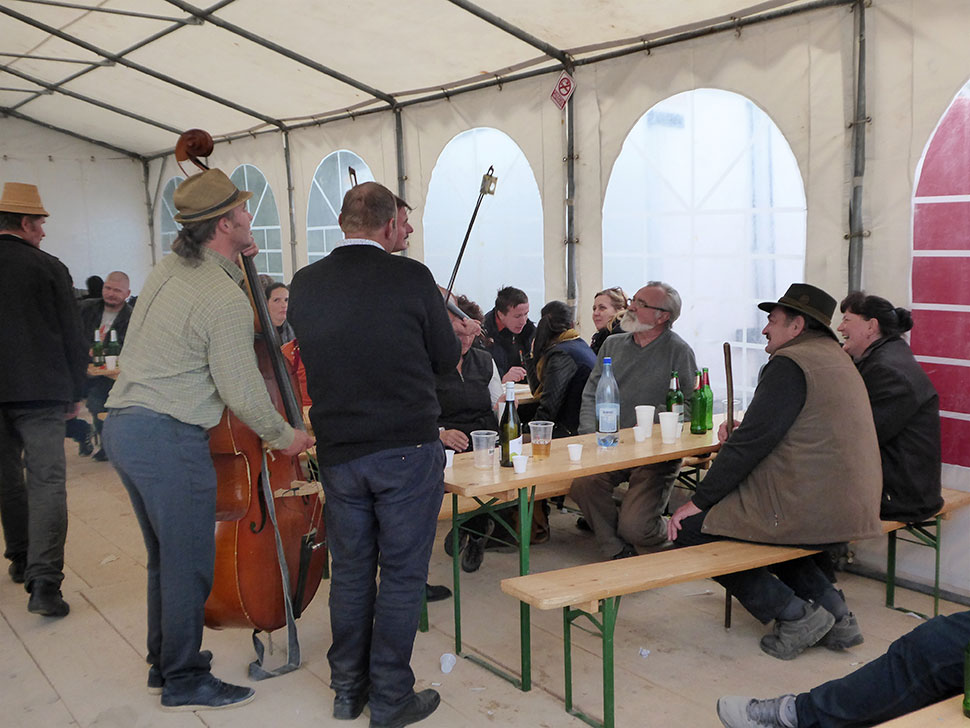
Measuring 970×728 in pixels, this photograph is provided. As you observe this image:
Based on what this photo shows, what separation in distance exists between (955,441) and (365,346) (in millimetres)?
2711

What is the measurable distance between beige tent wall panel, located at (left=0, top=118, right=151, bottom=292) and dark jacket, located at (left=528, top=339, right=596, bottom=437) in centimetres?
879

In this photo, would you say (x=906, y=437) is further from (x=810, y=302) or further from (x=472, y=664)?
(x=472, y=664)

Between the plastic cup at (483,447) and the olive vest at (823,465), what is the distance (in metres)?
0.98

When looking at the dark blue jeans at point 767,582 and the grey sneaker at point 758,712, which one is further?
the dark blue jeans at point 767,582

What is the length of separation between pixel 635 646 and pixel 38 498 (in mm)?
2536

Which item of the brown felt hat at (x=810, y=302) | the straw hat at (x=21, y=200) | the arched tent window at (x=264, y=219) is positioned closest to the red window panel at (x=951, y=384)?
the brown felt hat at (x=810, y=302)

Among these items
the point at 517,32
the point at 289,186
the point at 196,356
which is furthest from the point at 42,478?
the point at 289,186

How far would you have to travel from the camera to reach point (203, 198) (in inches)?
110

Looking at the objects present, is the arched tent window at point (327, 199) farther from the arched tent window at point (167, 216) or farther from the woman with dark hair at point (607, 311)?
the arched tent window at point (167, 216)

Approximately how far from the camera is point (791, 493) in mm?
3146

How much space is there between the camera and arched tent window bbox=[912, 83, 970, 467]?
3730 millimetres

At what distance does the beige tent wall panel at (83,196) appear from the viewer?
11094 millimetres

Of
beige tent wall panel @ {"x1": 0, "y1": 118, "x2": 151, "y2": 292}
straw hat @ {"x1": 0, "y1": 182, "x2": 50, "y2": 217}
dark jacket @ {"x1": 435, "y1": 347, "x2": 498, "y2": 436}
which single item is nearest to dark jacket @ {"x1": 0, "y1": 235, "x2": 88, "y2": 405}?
Answer: straw hat @ {"x1": 0, "y1": 182, "x2": 50, "y2": 217}

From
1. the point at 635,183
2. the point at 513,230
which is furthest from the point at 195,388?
the point at 513,230
